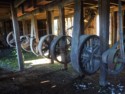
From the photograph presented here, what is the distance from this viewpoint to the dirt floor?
11.4 feet

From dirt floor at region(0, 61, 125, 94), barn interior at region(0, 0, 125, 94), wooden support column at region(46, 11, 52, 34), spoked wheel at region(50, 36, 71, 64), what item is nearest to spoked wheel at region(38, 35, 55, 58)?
barn interior at region(0, 0, 125, 94)

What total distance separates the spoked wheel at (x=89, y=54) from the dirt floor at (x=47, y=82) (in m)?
0.61

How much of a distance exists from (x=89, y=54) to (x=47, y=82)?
157 cm

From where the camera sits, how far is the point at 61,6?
4320 millimetres

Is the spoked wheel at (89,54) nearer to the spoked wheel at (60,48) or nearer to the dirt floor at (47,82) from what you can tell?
the dirt floor at (47,82)

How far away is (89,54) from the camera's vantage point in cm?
291

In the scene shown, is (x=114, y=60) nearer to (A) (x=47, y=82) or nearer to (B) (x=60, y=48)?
(A) (x=47, y=82)

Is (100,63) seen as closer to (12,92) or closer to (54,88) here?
(54,88)

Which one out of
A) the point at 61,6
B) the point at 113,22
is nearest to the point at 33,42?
the point at 61,6

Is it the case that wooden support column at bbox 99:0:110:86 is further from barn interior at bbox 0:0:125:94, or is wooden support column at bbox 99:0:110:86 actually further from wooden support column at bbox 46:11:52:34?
wooden support column at bbox 46:11:52:34

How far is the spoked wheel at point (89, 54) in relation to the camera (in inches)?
109

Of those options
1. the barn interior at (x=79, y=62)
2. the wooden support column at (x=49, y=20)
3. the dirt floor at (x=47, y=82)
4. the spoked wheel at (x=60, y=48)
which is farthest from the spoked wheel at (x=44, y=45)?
the spoked wheel at (x=60, y=48)

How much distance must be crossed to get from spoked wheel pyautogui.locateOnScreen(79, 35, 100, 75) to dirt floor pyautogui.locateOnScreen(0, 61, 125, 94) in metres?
0.61

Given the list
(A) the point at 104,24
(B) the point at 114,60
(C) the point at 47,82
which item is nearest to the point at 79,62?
(B) the point at 114,60
